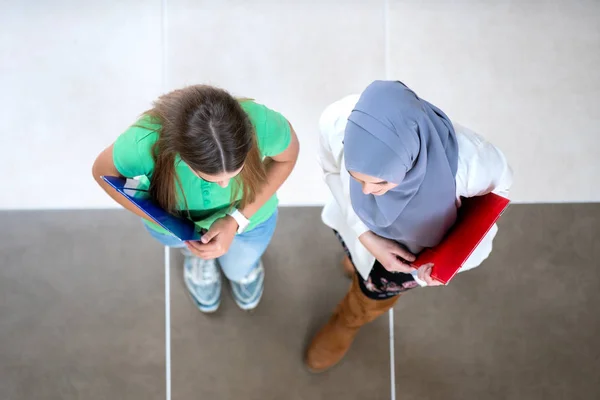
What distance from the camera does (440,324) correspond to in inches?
66.5

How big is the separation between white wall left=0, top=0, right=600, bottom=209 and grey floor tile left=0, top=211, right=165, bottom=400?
3.6 inches

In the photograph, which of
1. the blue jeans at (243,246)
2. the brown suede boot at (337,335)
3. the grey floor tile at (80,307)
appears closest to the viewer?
the blue jeans at (243,246)

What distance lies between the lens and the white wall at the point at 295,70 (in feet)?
5.60

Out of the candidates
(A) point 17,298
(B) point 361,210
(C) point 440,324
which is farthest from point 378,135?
(A) point 17,298

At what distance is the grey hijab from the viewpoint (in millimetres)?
890

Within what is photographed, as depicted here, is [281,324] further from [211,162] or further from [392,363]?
[211,162]

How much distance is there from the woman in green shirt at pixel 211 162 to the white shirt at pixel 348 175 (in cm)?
9

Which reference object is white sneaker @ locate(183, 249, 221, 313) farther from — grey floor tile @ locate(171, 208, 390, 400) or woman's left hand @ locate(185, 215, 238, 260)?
woman's left hand @ locate(185, 215, 238, 260)

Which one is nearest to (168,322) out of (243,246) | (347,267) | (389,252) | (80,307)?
(80,307)

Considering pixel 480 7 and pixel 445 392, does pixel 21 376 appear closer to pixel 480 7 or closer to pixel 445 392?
pixel 445 392

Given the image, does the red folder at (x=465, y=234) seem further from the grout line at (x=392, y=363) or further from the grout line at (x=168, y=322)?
the grout line at (x=168, y=322)

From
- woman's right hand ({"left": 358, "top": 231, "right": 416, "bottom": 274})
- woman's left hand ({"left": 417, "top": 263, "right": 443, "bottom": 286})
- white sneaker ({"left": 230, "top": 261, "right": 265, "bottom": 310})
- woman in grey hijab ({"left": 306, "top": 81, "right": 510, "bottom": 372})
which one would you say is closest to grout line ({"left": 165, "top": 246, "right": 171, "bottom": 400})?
white sneaker ({"left": 230, "top": 261, "right": 265, "bottom": 310})

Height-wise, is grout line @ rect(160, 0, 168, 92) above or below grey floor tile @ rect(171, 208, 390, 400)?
above

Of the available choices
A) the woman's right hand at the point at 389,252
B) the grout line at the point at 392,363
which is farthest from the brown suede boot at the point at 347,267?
the woman's right hand at the point at 389,252
